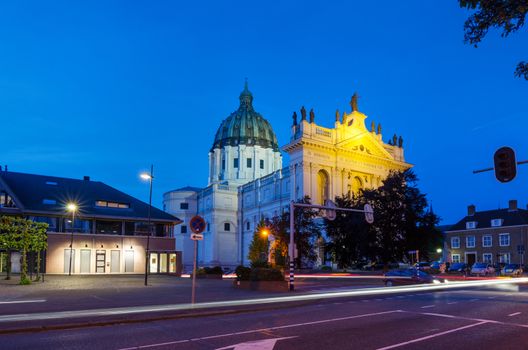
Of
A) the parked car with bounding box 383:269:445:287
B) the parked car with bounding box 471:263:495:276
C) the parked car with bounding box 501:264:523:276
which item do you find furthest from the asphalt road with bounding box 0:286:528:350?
the parked car with bounding box 501:264:523:276

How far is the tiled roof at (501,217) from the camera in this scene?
264 ft

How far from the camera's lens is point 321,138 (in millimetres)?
85125

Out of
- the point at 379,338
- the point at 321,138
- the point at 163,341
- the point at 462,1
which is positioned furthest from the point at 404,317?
the point at 321,138

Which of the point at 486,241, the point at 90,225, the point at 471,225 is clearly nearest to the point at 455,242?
the point at 471,225

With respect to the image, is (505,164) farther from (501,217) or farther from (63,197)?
(501,217)

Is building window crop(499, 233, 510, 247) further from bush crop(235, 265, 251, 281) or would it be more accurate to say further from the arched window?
bush crop(235, 265, 251, 281)

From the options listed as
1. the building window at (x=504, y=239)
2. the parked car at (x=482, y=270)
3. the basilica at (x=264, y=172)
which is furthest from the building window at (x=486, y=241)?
the parked car at (x=482, y=270)

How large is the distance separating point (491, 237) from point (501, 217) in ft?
12.4

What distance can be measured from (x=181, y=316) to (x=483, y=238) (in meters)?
80.0

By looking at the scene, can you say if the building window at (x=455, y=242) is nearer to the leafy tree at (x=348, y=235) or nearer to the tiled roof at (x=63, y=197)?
the leafy tree at (x=348, y=235)

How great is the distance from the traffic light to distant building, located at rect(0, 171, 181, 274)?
139ft

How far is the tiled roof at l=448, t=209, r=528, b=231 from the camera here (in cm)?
8050

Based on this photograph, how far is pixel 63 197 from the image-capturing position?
179 feet

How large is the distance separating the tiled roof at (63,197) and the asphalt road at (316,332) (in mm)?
38959
